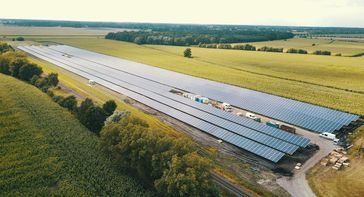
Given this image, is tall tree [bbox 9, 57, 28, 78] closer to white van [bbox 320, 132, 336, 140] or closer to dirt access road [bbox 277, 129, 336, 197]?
dirt access road [bbox 277, 129, 336, 197]

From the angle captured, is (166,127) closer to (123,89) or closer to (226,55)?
(123,89)

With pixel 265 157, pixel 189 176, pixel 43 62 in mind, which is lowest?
pixel 43 62

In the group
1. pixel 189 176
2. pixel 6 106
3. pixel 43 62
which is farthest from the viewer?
pixel 43 62

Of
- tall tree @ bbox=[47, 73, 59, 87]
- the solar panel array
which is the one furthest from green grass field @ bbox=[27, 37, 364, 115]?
tall tree @ bbox=[47, 73, 59, 87]

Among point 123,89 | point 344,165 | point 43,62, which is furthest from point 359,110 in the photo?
point 43,62

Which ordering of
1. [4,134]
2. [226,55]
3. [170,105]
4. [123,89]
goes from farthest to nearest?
1. [226,55]
2. [123,89]
3. [170,105]
4. [4,134]

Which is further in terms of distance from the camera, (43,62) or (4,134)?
(43,62)

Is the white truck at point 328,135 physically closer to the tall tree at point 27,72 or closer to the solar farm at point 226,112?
the solar farm at point 226,112
